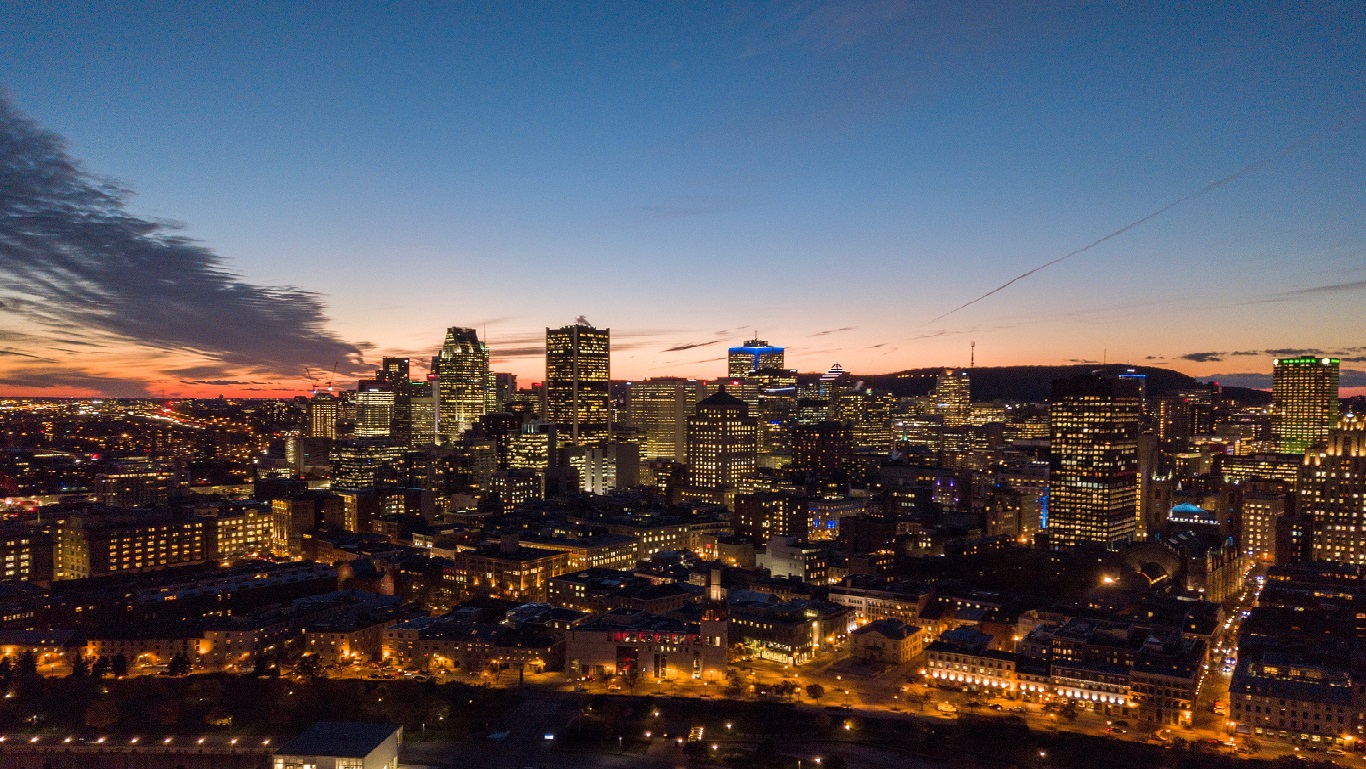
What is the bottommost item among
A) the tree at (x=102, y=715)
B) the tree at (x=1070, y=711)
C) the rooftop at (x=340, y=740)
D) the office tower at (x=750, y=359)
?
the tree at (x=1070, y=711)

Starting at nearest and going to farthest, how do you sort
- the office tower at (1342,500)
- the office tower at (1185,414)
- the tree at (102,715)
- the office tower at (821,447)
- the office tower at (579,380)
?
the tree at (102,715)
the office tower at (1342,500)
the office tower at (821,447)
the office tower at (1185,414)
the office tower at (579,380)

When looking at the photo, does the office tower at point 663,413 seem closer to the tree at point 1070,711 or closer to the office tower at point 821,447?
the office tower at point 821,447

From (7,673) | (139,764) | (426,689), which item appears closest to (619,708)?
(426,689)

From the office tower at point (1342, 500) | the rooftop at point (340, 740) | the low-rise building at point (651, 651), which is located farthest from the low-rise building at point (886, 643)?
the office tower at point (1342, 500)

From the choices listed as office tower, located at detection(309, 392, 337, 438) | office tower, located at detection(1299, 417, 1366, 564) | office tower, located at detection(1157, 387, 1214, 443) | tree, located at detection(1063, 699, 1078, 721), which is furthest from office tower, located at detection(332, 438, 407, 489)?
office tower, located at detection(1157, 387, 1214, 443)

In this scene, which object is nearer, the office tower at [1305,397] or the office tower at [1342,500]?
the office tower at [1342,500]

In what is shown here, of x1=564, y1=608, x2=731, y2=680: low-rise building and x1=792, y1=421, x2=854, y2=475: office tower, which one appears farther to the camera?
x1=792, y1=421, x2=854, y2=475: office tower

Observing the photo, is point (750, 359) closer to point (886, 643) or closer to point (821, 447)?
point (821, 447)

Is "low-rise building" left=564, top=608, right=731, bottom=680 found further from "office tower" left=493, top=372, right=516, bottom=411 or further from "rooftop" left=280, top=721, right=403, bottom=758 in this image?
"office tower" left=493, top=372, right=516, bottom=411
